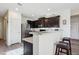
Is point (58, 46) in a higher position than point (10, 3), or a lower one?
lower

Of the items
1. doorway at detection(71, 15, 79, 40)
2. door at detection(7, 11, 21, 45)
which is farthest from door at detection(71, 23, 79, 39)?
door at detection(7, 11, 21, 45)

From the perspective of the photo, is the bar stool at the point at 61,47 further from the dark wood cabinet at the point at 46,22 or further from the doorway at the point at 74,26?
the dark wood cabinet at the point at 46,22

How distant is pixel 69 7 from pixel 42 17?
0.56m

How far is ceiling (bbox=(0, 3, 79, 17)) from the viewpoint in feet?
5.46

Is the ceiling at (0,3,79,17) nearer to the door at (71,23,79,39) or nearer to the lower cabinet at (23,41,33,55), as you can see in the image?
the door at (71,23,79,39)

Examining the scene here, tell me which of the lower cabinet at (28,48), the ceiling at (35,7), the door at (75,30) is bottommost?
the lower cabinet at (28,48)

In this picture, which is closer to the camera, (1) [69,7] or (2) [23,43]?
(1) [69,7]

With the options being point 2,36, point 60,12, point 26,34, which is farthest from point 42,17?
point 2,36

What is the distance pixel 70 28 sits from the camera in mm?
1718

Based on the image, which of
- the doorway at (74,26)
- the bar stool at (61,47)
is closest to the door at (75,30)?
the doorway at (74,26)

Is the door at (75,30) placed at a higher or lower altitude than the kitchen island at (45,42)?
higher

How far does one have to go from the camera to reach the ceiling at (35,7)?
166 centimetres

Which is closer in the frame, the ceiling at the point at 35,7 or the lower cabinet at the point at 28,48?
the ceiling at the point at 35,7
